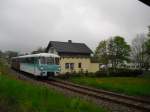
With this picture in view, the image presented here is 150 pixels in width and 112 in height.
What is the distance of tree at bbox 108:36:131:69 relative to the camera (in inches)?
2968

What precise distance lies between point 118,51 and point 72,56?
1398 inches

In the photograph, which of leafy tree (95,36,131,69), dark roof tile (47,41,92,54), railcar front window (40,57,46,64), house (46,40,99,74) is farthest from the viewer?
leafy tree (95,36,131,69)

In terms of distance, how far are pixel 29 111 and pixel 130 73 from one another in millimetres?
35355

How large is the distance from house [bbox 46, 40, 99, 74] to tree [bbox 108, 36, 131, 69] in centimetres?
2889

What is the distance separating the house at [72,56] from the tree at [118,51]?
94.8 ft

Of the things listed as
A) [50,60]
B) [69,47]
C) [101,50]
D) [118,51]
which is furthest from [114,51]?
[50,60]

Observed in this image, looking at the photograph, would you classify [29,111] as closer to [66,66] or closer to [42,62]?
[42,62]

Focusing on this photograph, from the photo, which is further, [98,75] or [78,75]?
[98,75]

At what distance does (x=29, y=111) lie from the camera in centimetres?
890

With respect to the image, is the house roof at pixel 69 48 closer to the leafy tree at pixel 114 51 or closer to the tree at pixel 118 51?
the leafy tree at pixel 114 51

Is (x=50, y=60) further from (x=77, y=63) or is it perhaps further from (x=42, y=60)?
(x=77, y=63)

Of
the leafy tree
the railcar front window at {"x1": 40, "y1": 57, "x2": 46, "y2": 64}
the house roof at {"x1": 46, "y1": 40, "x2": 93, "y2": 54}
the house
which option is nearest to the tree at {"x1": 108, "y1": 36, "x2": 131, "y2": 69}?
the leafy tree

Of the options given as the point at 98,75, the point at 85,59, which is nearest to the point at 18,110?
the point at 98,75

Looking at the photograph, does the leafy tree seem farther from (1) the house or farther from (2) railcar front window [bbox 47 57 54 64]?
(2) railcar front window [bbox 47 57 54 64]
